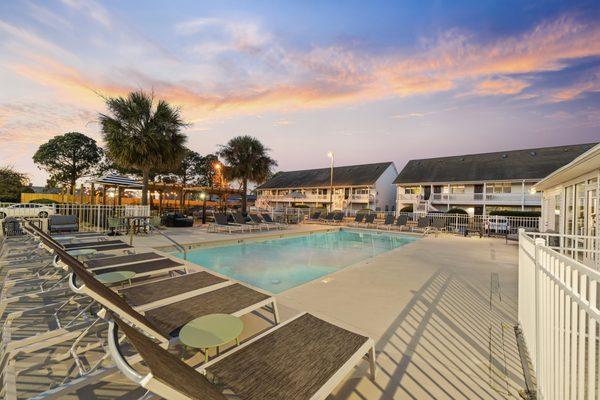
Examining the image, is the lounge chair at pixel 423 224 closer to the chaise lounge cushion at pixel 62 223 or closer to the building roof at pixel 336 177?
the chaise lounge cushion at pixel 62 223

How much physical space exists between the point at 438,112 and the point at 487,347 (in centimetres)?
2040

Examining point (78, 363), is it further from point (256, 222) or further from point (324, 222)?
point (324, 222)

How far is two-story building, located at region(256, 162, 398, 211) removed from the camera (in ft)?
109

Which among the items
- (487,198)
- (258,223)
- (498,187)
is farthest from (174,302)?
(498,187)

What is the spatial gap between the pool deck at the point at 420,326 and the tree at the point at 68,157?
136 ft

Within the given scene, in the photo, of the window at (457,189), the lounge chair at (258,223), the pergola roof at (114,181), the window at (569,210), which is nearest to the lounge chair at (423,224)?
the window at (569,210)

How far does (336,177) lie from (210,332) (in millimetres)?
35926

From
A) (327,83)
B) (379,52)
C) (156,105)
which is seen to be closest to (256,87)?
(327,83)

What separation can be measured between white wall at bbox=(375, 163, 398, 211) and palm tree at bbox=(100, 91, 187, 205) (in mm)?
25867

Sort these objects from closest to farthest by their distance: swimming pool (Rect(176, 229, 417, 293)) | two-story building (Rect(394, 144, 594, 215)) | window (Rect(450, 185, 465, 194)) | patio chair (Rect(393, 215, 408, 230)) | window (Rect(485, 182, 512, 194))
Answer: swimming pool (Rect(176, 229, 417, 293)) → patio chair (Rect(393, 215, 408, 230)) → two-story building (Rect(394, 144, 594, 215)) → window (Rect(485, 182, 512, 194)) → window (Rect(450, 185, 465, 194))

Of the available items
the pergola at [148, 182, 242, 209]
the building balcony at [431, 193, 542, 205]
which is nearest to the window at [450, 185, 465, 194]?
the building balcony at [431, 193, 542, 205]

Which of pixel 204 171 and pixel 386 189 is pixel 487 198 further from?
pixel 204 171

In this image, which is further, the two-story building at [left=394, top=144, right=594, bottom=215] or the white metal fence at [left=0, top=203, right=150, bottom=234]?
the two-story building at [left=394, top=144, right=594, bottom=215]

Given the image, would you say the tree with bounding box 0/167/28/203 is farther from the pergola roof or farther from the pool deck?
the pool deck
